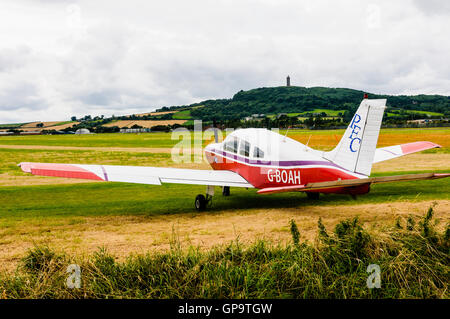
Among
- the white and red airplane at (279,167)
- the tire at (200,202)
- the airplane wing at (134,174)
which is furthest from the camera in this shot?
the tire at (200,202)

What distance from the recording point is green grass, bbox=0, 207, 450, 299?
Result: 4570mm

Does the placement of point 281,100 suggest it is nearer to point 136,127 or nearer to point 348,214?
point 136,127

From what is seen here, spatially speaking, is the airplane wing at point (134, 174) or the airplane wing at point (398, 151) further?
the airplane wing at point (398, 151)

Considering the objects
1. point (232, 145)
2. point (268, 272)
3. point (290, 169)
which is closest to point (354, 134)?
point (290, 169)

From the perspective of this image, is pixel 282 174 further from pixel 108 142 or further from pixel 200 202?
pixel 108 142

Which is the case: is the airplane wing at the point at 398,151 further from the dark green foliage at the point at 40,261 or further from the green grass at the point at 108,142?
the green grass at the point at 108,142

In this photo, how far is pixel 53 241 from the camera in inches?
323

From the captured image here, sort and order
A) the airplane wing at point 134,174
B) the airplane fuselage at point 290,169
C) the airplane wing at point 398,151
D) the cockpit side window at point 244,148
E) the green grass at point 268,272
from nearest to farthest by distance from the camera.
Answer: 1. the green grass at point 268,272
2. the airplane fuselage at point 290,169
3. the airplane wing at point 134,174
4. the cockpit side window at point 244,148
5. the airplane wing at point 398,151

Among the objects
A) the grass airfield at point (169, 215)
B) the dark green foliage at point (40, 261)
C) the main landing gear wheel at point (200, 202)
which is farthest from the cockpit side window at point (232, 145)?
the dark green foliage at point (40, 261)

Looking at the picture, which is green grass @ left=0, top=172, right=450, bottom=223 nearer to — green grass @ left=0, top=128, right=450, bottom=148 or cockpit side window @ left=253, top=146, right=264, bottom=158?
cockpit side window @ left=253, top=146, right=264, bottom=158

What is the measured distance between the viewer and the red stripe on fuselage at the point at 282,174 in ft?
32.9

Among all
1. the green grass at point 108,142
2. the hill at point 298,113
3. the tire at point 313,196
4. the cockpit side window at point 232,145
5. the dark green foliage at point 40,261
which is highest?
the hill at point 298,113

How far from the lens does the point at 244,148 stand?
12.5m

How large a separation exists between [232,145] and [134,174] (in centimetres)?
396
